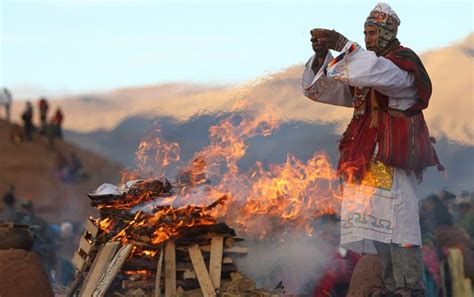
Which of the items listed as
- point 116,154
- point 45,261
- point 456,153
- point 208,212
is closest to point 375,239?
point 208,212

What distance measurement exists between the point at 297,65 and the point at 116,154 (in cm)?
2353

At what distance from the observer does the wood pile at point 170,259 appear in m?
9.73

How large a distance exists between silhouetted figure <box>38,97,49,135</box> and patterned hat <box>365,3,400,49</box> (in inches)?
1347

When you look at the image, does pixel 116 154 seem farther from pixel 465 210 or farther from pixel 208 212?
pixel 208 212

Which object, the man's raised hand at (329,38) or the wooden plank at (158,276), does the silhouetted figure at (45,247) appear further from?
the man's raised hand at (329,38)

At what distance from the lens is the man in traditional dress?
379 inches

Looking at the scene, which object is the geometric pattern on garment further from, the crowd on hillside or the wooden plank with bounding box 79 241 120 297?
the crowd on hillside

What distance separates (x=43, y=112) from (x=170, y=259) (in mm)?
36623

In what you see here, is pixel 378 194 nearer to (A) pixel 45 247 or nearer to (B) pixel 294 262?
(B) pixel 294 262

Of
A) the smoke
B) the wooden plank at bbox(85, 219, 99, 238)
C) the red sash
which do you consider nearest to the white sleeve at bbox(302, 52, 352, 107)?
the red sash

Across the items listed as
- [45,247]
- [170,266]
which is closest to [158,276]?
[170,266]

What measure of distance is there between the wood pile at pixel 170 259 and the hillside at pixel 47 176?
24.4m

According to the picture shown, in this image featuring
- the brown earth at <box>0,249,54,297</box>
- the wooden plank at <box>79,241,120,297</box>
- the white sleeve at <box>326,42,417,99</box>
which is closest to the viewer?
the white sleeve at <box>326,42,417,99</box>

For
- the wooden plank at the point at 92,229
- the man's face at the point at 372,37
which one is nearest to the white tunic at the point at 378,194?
the man's face at the point at 372,37
